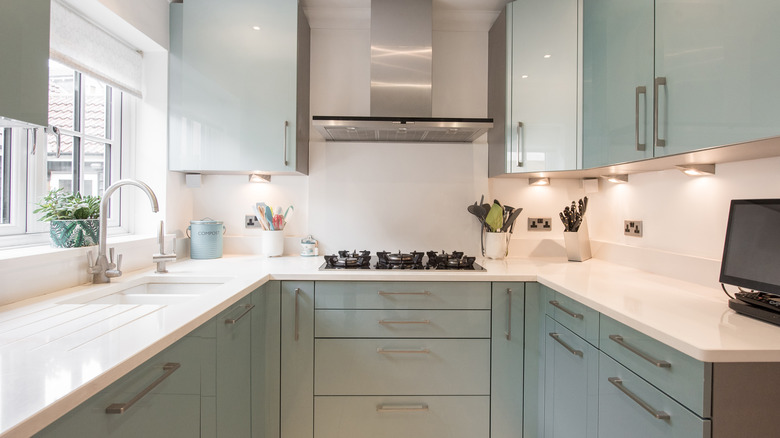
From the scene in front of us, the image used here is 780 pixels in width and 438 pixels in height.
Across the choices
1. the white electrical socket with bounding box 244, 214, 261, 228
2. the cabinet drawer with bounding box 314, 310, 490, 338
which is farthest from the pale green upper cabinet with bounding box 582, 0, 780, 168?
the white electrical socket with bounding box 244, 214, 261, 228

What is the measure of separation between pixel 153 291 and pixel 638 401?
1.96 m

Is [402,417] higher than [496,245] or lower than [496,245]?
lower

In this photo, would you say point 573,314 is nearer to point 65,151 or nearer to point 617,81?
point 617,81

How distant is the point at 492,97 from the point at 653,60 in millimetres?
1133

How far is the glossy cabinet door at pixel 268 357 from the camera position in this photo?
184 cm

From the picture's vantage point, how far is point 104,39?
191 centimetres

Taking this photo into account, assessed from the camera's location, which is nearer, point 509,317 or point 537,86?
point 509,317

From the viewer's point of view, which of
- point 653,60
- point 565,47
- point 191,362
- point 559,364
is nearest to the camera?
point 191,362

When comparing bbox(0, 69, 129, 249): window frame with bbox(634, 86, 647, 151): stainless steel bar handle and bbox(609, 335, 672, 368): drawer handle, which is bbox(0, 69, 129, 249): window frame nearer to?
bbox(609, 335, 672, 368): drawer handle

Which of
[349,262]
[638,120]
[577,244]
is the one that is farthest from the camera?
[577,244]

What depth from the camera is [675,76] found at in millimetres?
1331

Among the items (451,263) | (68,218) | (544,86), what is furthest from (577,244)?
(68,218)

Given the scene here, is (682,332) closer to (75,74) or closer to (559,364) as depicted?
(559,364)

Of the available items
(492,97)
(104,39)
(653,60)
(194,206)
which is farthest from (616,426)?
(104,39)
